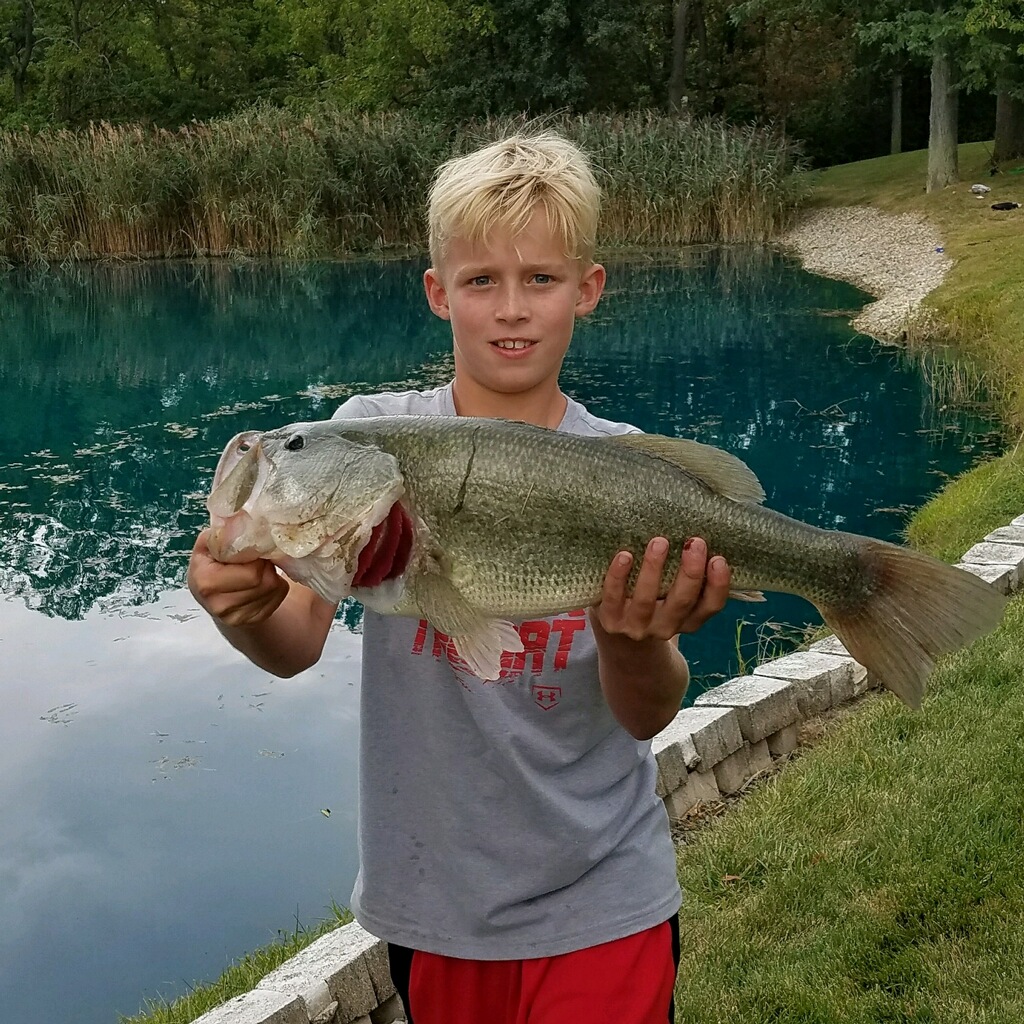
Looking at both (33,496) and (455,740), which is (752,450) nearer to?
(33,496)

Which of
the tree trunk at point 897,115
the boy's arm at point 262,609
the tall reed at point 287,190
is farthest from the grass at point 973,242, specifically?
the boy's arm at point 262,609

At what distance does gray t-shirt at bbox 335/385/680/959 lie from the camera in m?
2.07

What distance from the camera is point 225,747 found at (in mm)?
5766

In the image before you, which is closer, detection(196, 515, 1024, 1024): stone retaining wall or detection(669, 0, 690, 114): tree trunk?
detection(196, 515, 1024, 1024): stone retaining wall

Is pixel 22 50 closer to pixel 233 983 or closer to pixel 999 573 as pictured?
pixel 999 573

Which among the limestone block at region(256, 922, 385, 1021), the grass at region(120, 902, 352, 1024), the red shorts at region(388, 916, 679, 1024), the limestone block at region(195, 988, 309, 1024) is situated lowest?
the grass at region(120, 902, 352, 1024)

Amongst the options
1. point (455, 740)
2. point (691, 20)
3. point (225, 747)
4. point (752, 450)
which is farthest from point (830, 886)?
point (691, 20)

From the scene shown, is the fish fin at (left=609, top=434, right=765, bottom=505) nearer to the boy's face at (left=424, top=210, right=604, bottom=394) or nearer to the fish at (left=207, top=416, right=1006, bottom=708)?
the fish at (left=207, top=416, right=1006, bottom=708)

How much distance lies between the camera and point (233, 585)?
5.86ft

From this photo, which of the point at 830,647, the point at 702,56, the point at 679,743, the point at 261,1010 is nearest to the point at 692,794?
the point at 679,743

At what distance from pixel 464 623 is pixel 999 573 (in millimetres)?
4485

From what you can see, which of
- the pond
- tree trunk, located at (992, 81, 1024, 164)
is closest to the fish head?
the pond

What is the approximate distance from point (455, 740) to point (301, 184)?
22.8 metres

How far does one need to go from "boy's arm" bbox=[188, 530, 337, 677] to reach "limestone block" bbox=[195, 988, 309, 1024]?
113cm
